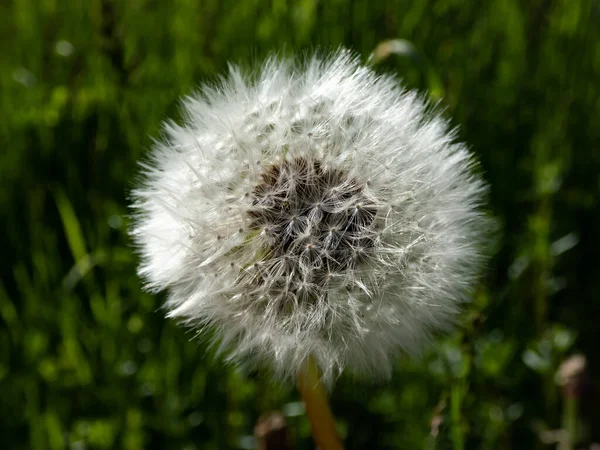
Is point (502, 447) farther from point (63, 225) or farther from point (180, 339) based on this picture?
point (63, 225)

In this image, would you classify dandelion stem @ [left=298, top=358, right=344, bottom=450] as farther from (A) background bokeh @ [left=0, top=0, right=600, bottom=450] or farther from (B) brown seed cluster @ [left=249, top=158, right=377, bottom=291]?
(A) background bokeh @ [left=0, top=0, right=600, bottom=450]

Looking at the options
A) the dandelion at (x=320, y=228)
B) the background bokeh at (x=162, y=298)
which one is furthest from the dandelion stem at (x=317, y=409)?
the background bokeh at (x=162, y=298)

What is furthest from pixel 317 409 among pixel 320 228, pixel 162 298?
pixel 162 298

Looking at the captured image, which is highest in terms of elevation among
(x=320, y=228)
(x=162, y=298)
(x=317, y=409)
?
(x=162, y=298)

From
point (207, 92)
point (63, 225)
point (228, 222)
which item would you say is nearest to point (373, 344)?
point (228, 222)

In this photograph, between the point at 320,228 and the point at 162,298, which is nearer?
the point at 320,228

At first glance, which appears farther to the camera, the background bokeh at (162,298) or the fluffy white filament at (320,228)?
the background bokeh at (162,298)

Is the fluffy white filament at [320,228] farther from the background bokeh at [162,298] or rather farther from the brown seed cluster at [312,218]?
the background bokeh at [162,298]

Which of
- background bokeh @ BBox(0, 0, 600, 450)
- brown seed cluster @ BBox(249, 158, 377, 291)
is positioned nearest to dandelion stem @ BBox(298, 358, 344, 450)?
brown seed cluster @ BBox(249, 158, 377, 291)

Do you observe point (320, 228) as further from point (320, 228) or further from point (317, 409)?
point (317, 409)
